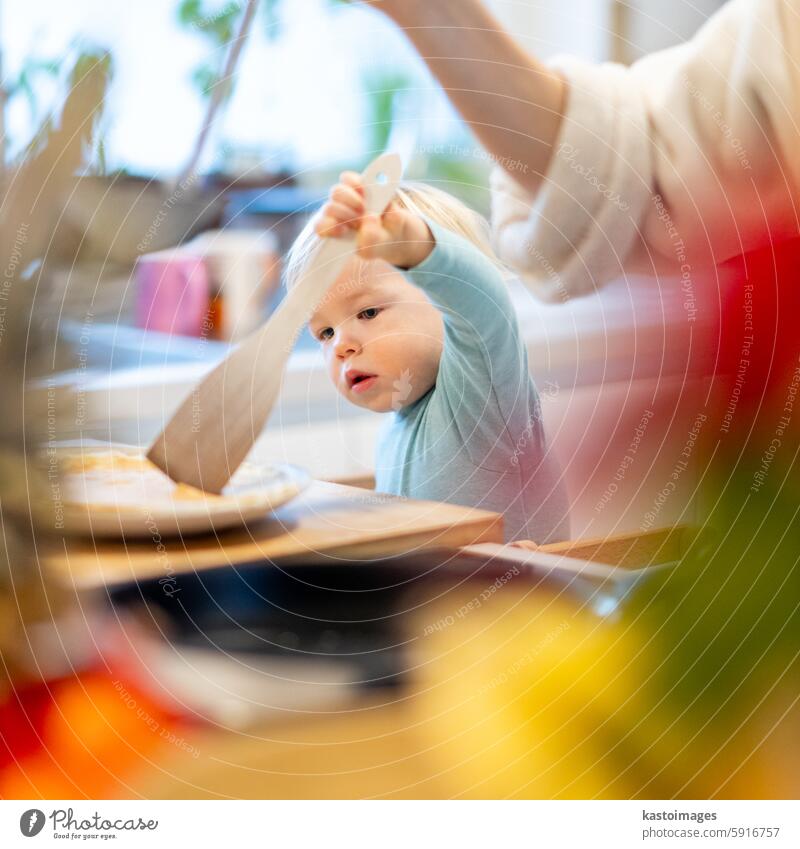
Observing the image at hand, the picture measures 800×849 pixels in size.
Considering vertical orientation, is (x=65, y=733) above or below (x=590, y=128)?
below

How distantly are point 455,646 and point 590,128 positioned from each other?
22cm

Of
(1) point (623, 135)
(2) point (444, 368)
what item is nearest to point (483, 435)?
(2) point (444, 368)

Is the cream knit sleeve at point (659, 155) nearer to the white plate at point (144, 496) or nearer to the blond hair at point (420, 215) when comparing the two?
the blond hair at point (420, 215)

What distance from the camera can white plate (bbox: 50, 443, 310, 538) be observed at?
1.24 feet

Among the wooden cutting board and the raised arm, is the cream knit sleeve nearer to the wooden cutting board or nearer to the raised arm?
the raised arm

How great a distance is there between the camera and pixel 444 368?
1.31ft

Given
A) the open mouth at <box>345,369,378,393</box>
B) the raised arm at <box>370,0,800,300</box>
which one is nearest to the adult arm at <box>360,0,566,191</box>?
the raised arm at <box>370,0,800,300</box>

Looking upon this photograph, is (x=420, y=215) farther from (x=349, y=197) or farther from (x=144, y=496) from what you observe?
(x=144, y=496)

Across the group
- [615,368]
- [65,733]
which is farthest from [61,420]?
[615,368]

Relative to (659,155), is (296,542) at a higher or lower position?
lower

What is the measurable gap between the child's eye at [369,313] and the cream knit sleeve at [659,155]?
6 cm

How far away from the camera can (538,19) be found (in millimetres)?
386

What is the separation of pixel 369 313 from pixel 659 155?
0.45 feet
